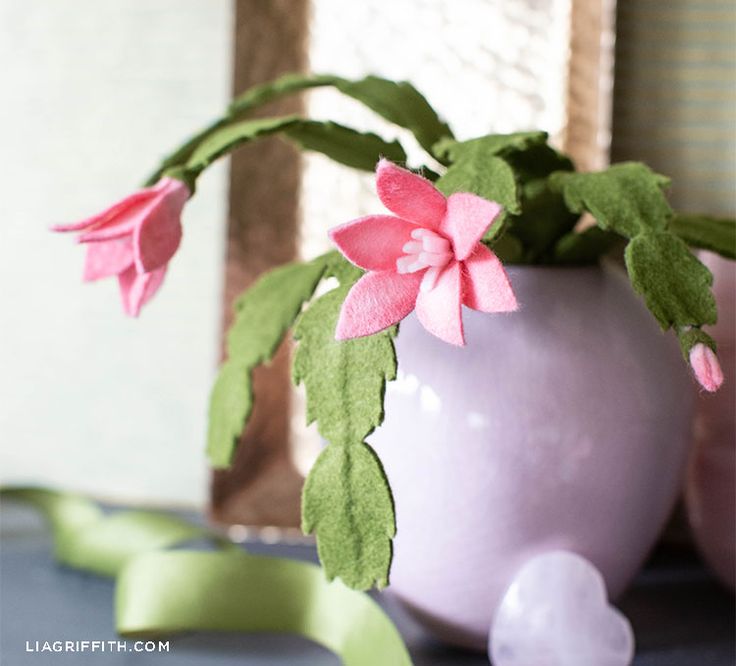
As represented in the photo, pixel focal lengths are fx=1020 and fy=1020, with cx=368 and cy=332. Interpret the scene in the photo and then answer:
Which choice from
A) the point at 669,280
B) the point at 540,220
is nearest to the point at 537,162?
the point at 540,220

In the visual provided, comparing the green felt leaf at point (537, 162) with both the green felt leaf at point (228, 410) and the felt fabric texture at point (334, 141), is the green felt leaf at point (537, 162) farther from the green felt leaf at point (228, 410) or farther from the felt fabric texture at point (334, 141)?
the green felt leaf at point (228, 410)

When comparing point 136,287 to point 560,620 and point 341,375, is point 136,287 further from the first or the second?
point 560,620

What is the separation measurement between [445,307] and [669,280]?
10 centimetres

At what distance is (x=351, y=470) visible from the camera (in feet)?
1.44

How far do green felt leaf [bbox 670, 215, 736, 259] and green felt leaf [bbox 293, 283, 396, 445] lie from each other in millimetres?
192

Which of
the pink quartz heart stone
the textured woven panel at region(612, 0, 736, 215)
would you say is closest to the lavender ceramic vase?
the pink quartz heart stone

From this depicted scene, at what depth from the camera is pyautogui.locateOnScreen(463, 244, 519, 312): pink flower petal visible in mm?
410

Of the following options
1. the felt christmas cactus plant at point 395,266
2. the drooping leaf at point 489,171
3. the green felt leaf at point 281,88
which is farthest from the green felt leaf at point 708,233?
the green felt leaf at point 281,88

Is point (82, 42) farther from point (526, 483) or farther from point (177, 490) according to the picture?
point (526, 483)

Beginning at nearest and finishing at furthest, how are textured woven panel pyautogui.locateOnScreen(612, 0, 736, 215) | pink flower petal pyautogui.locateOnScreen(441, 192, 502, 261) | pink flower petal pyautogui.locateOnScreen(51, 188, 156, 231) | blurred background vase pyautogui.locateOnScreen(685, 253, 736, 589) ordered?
pink flower petal pyautogui.locateOnScreen(441, 192, 502, 261) → pink flower petal pyautogui.locateOnScreen(51, 188, 156, 231) → blurred background vase pyautogui.locateOnScreen(685, 253, 736, 589) → textured woven panel pyautogui.locateOnScreen(612, 0, 736, 215)

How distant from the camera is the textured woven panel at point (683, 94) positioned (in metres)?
0.74

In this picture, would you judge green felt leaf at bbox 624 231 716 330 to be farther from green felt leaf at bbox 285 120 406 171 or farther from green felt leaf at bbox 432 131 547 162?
green felt leaf at bbox 285 120 406 171

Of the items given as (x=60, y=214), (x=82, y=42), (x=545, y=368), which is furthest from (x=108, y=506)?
(x=545, y=368)

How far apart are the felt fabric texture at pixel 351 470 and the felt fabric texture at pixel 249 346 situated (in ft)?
0.35
